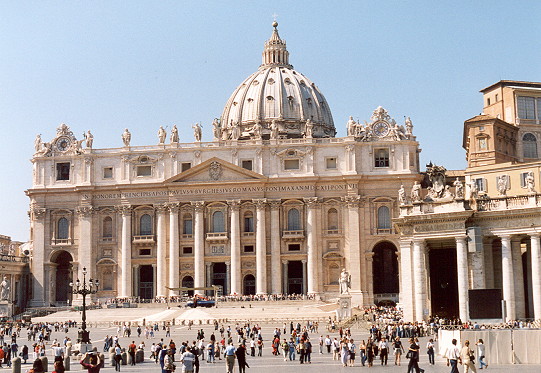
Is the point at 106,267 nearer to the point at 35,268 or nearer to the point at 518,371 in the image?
the point at 35,268

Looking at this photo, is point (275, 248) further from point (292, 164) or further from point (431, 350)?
point (431, 350)

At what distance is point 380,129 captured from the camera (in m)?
87.5

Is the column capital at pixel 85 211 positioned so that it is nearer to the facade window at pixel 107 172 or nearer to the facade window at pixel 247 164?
the facade window at pixel 107 172

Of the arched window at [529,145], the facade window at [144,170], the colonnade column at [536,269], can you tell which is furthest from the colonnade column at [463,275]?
the facade window at [144,170]

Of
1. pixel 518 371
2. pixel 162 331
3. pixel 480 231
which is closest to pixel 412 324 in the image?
pixel 480 231

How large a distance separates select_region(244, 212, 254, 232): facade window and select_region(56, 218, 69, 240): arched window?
19.2 meters

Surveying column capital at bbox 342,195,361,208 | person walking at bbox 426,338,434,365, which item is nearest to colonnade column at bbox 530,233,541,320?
person walking at bbox 426,338,434,365

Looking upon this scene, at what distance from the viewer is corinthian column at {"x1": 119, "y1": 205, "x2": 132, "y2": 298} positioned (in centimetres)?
8781

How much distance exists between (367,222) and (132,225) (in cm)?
2399

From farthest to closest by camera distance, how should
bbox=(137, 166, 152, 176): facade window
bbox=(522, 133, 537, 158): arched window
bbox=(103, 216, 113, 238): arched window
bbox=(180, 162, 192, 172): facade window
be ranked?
bbox=(103, 216, 113, 238): arched window
bbox=(137, 166, 152, 176): facade window
bbox=(180, 162, 192, 172): facade window
bbox=(522, 133, 537, 158): arched window

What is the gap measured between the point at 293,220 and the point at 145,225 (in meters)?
15.3

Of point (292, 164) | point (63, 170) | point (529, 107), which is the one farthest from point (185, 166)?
point (529, 107)

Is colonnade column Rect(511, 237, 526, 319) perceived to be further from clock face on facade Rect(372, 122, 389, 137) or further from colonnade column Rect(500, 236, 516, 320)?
clock face on facade Rect(372, 122, 389, 137)

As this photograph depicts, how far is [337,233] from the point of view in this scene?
283ft
